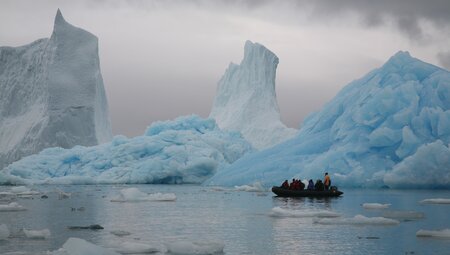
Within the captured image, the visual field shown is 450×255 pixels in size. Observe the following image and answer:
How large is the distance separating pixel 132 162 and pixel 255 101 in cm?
1749

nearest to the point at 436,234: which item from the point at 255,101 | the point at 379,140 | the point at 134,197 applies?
Answer: the point at 134,197

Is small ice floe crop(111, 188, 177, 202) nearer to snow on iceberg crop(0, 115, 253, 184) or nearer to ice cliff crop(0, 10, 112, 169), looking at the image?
snow on iceberg crop(0, 115, 253, 184)

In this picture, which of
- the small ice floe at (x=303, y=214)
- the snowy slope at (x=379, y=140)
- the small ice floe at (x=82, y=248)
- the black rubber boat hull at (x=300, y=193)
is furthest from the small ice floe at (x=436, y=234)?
the snowy slope at (x=379, y=140)

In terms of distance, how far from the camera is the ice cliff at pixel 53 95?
4628cm

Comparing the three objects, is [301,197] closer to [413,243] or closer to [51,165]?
[413,243]

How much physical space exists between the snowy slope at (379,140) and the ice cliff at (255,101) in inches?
805

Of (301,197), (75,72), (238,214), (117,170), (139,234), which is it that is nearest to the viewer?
(139,234)

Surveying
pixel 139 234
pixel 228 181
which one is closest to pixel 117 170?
pixel 228 181

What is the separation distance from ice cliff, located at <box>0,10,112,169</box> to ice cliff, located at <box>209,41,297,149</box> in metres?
10.7

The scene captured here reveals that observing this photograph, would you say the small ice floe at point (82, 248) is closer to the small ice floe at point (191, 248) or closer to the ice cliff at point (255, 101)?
the small ice floe at point (191, 248)

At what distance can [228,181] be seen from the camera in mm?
31641

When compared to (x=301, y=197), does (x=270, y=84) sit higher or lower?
higher

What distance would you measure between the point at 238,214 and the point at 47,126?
32253 mm

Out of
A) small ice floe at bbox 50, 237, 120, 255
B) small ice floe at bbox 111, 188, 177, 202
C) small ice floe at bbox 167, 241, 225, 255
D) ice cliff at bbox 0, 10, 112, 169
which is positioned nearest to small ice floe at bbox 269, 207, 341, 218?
small ice floe at bbox 167, 241, 225, 255
